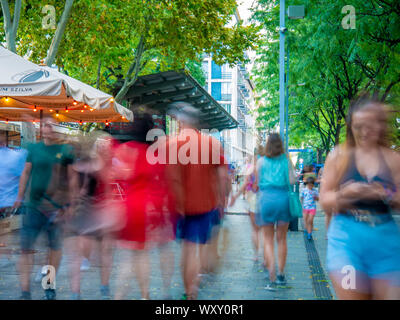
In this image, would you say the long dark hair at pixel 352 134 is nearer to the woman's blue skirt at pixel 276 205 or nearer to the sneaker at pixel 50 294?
the woman's blue skirt at pixel 276 205

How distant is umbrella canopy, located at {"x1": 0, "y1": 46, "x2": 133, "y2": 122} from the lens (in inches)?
282

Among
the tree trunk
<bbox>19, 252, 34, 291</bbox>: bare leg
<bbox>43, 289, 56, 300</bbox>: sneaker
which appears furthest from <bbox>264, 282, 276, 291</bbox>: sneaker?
the tree trunk

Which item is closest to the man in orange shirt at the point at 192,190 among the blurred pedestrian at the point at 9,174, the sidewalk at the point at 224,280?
the sidewalk at the point at 224,280

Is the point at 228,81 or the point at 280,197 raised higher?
the point at 228,81

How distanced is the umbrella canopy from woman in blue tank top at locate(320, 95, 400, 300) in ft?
Result: 14.2

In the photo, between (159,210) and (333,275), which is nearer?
(333,275)

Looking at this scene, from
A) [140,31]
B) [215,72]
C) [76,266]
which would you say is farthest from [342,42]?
[215,72]

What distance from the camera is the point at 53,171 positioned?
199 inches

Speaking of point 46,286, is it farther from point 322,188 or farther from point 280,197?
point 322,188

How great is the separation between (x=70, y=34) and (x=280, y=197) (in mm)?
10803

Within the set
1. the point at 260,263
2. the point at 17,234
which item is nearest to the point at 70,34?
the point at 17,234

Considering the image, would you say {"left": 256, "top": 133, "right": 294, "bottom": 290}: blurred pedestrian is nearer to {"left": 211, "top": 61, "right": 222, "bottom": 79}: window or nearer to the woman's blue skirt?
the woman's blue skirt

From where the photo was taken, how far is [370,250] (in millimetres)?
2592
